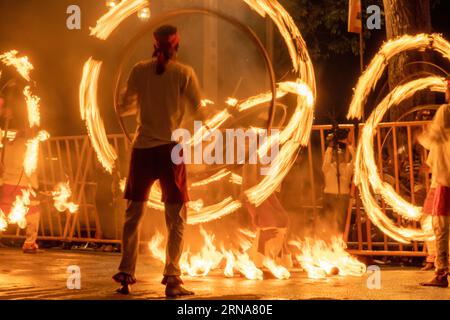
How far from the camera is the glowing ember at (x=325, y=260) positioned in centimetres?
715

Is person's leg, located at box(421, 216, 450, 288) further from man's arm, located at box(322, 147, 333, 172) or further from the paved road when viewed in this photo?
man's arm, located at box(322, 147, 333, 172)

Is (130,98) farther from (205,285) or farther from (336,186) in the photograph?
(336,186)

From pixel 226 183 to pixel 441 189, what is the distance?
2.86 metres

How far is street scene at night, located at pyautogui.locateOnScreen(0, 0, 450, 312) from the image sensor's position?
18.3ft

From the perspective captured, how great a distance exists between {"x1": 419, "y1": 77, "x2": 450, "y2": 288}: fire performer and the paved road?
0.25m

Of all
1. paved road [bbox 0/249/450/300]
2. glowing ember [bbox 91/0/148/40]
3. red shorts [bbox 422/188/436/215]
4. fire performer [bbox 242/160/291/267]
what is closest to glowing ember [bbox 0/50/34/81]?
glowing ember [bbox 91/0/148/40]

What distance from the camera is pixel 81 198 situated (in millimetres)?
10562

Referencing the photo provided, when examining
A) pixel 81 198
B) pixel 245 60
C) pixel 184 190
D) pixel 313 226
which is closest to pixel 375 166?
pixel 313 226

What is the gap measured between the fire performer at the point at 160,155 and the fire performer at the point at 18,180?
4.15 metres

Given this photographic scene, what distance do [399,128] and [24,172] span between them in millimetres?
5135

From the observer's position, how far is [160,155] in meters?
5.54

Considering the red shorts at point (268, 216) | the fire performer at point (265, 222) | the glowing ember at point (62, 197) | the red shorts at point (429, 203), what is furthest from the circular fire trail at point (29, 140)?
the red shorts at point (429, 203)
